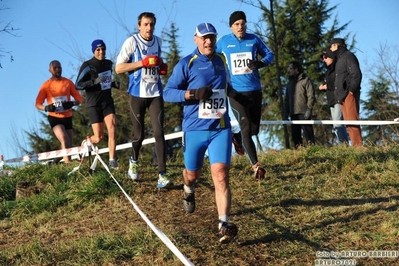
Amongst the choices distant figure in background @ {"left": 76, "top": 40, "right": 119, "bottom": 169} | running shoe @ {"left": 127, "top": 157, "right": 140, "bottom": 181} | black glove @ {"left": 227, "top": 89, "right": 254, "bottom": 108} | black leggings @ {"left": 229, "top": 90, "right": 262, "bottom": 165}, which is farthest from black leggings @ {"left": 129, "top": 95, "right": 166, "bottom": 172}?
black glove @ {"left": 227, "top": 89, "right": 254, "bottom": 108}

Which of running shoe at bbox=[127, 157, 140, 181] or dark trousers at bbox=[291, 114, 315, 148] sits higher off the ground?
dark trousers at bbox=[291, 114, 315, 148]

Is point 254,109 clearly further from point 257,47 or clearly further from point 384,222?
point 384,222

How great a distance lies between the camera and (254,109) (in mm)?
8062

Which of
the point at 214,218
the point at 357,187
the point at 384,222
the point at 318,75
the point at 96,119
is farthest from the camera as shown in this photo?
the point at 318,75

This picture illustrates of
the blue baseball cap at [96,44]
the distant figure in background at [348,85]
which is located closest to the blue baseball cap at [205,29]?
the blue baseball cap at [96,44]

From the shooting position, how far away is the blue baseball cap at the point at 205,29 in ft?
18.7

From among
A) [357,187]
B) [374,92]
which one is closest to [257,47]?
[357,187]

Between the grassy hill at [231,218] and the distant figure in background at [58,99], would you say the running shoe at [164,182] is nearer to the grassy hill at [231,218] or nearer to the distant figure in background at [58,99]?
the grassy hill at [231,218]

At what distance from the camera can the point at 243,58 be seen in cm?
799

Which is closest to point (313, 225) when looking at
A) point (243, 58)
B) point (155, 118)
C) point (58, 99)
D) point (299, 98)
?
point (155, 118)

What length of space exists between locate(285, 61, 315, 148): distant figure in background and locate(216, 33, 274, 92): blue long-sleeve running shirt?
3477mm

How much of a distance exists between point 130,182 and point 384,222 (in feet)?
12.6

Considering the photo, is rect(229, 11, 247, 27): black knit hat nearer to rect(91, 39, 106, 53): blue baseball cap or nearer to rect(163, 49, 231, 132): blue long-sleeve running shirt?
rect(163, 49, 231, 132): blue long-sleeve running shirt

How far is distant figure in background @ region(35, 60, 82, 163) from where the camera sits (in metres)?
10.7
